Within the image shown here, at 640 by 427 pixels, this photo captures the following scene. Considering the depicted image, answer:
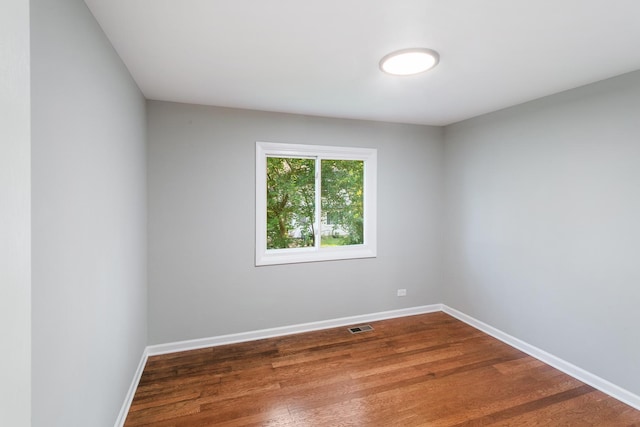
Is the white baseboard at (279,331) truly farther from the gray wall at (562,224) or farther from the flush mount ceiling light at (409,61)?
the flush mount ceiling light at (409,61)

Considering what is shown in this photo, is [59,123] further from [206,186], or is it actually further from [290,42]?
[206,186]

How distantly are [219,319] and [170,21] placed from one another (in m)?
2.51

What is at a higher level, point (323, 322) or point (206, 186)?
point (206, 186)

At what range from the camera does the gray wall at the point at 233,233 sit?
2744 millimetres

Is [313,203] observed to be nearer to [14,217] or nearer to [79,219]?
[79,219]

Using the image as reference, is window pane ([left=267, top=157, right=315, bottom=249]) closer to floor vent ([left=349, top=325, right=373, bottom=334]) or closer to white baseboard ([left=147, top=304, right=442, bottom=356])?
white baseboard ([left=147, top=304, right=442, bottom=356])

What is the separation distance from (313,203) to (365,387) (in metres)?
1.90

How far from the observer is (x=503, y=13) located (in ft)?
4.79

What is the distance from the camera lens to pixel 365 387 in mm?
2264

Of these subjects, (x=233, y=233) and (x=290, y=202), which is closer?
(x=233, y=233)

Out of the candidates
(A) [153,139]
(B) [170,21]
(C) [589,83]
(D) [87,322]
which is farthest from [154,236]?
(C) [589,83]

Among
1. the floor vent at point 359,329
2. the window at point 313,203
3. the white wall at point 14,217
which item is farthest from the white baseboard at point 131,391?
the floor vent at point 359,329

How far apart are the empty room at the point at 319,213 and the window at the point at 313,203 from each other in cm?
3

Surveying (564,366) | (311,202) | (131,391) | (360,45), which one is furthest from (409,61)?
(131,391)
